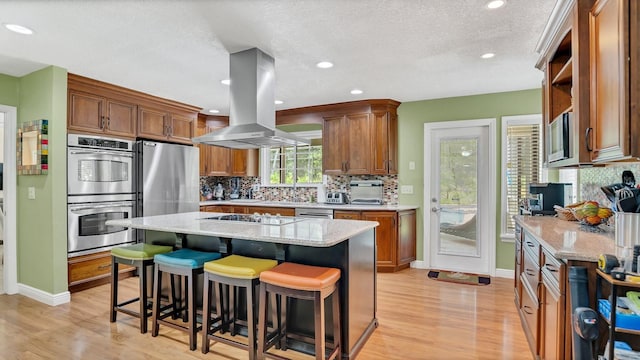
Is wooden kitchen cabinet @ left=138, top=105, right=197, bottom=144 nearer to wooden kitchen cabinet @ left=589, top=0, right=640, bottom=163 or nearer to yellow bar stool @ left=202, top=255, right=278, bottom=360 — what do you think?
yellow bar stool @ left=202, top=255, right=278, bottom=360

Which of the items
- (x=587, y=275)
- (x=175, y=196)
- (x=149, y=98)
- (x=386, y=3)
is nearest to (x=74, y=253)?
(x=175, y=196)

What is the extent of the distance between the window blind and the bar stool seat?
3.11 m

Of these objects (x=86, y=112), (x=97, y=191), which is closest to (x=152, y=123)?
(x=86, y=112)

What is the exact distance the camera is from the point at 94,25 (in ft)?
8.24

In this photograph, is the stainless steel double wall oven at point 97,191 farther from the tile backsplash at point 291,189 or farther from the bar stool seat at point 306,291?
the bar stool seat at point 306,291

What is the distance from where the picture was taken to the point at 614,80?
1.67 m

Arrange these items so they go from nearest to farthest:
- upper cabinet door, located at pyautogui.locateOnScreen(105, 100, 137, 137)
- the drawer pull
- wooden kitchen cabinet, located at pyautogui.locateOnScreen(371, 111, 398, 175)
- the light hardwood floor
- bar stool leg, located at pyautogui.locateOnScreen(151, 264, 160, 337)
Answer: the drawer pull → the light hardwood floor → bar stool leg, located at pyautogui.locateOnScreen(151, 264, 160, 337) → upper cabinet door, located at pyautogui.locateOnScreen(105, 100, 137, 137) → wooden kitchen cabinet, located at pyautogui.locateOnScreen(371, 111, 398, 175)

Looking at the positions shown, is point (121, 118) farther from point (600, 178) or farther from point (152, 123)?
point (600, 178)

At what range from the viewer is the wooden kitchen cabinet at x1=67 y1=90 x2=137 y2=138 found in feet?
12.1

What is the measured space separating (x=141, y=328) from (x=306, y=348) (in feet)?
4.59

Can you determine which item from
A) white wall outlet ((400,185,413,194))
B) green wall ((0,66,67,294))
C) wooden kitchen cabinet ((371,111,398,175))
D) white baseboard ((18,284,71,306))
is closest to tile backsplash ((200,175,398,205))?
white wall outlet ((400,185,413,194))

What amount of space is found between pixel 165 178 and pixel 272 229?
2.71 m

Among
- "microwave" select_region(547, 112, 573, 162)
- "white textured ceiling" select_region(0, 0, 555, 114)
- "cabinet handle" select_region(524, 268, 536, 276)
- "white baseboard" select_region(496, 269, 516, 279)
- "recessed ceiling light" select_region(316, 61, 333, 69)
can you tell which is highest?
"white textured ceiling" select_region(0, 0, 555, 114)

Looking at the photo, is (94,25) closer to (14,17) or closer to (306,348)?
(14,17)
